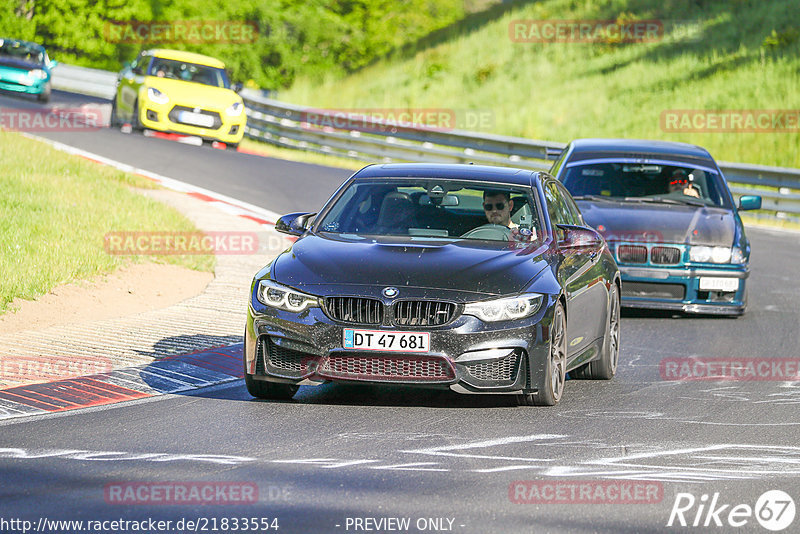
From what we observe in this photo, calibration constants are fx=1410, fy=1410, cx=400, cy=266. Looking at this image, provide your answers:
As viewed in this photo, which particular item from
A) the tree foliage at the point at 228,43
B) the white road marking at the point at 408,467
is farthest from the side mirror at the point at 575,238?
the tree foliage at the point at 228,43

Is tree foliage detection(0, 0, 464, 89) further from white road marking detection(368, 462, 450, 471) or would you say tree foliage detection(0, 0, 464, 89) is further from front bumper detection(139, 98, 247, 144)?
white road marking detection(368, 462, 450, 471)

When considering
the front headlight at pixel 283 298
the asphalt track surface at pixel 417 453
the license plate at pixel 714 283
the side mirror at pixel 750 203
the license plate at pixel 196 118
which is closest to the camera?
the asphalt track surface at pixel 417 453

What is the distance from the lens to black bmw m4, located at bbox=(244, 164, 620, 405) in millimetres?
8227

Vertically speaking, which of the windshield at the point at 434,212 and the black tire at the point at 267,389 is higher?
the windshield at the point at 434,212

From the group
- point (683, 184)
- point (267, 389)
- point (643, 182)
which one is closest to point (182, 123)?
point (643, 182)

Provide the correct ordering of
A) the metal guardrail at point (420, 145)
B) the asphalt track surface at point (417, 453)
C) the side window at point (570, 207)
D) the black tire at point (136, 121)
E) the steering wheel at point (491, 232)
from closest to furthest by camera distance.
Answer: the asphalt track surface at point (417, 453) < the steering wheel at point (491, 232) < the side window at point (570, 207) < the metal guardrail at point (420, 145) < the black tire at point (136, 121)

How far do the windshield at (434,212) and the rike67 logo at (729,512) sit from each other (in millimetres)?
3212

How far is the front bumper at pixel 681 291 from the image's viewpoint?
44.8ft

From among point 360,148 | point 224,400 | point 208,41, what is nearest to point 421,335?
point 224,400

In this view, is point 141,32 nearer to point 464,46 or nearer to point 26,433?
point 464,46

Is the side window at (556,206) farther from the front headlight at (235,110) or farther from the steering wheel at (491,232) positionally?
the front headlight at (235,110)

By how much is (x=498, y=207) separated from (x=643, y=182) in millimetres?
5437

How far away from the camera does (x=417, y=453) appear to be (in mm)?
7254

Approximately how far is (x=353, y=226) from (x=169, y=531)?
413cm
